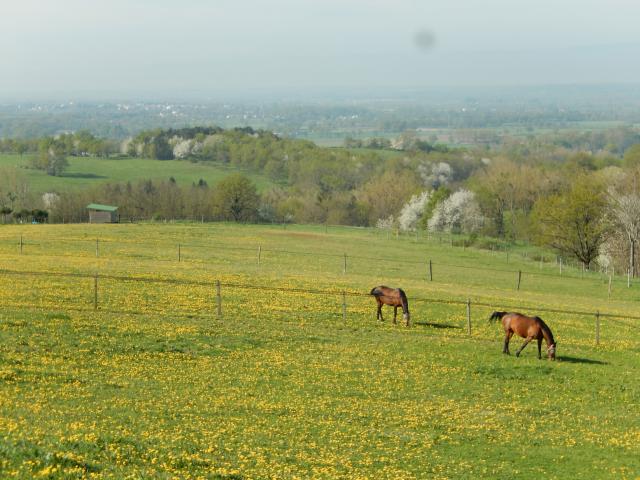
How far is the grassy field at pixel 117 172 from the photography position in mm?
153250

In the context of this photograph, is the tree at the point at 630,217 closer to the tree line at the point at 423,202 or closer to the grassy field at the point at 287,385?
the tree line at the point at 423,202

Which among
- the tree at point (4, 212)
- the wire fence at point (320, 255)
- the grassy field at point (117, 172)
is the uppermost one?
the grassy field at point (117, 172)

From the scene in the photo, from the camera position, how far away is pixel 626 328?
4072cm

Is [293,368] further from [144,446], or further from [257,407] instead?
[144,446]

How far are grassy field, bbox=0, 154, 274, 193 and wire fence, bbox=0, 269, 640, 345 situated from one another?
10801cm

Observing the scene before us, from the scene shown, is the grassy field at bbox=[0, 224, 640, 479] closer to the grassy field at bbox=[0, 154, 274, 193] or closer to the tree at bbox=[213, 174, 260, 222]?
the tree at bbox=[213, 174, 260, 222]

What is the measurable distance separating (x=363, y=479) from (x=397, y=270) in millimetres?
46826

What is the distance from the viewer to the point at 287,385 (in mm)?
24922

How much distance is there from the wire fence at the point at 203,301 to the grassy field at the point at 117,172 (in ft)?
354

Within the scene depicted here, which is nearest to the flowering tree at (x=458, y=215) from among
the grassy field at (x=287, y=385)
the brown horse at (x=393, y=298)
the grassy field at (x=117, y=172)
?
the grassy field at (x=117, y=172)

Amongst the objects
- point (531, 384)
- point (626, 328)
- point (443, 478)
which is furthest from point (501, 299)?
point (443, 478)

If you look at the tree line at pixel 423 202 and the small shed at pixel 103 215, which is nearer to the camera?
the tree line at pixel 423 202

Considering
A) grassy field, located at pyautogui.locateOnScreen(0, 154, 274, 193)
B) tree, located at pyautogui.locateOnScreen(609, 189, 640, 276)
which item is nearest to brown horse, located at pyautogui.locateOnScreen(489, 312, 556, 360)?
tree, located at pyautogui.locateOnScreen(609, 189, 640, 276)

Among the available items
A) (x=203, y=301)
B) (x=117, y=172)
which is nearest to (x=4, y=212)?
(x=117, y=172)
